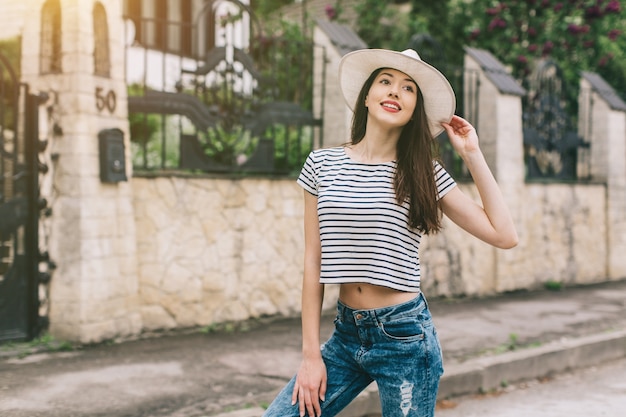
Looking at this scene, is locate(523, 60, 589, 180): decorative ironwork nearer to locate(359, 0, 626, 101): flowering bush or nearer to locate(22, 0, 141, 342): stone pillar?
locate(359, 0, 626, 101): flowering bush

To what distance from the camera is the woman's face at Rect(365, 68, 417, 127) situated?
271cm

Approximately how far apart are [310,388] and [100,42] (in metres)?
4.59

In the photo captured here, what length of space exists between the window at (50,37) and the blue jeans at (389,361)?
4490 millimetres

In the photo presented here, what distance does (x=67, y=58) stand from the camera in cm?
625

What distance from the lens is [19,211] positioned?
6.23 metres

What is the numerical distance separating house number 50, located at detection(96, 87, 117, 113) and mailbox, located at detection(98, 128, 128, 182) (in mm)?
193

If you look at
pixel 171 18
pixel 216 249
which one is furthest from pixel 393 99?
pixel 171 18

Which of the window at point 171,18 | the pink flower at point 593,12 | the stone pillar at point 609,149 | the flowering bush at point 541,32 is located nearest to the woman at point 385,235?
the stone pillar at point 609,149

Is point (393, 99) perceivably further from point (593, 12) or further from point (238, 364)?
point (593, 12)

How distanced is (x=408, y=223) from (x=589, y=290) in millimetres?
8742

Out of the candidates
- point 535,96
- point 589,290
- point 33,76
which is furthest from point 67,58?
point 589,290

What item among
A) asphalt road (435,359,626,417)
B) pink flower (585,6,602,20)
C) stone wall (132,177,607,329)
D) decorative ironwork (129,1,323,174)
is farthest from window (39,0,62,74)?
pink flower (585,6,602,20)

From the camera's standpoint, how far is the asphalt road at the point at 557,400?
5.32 metres

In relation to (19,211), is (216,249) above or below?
below
